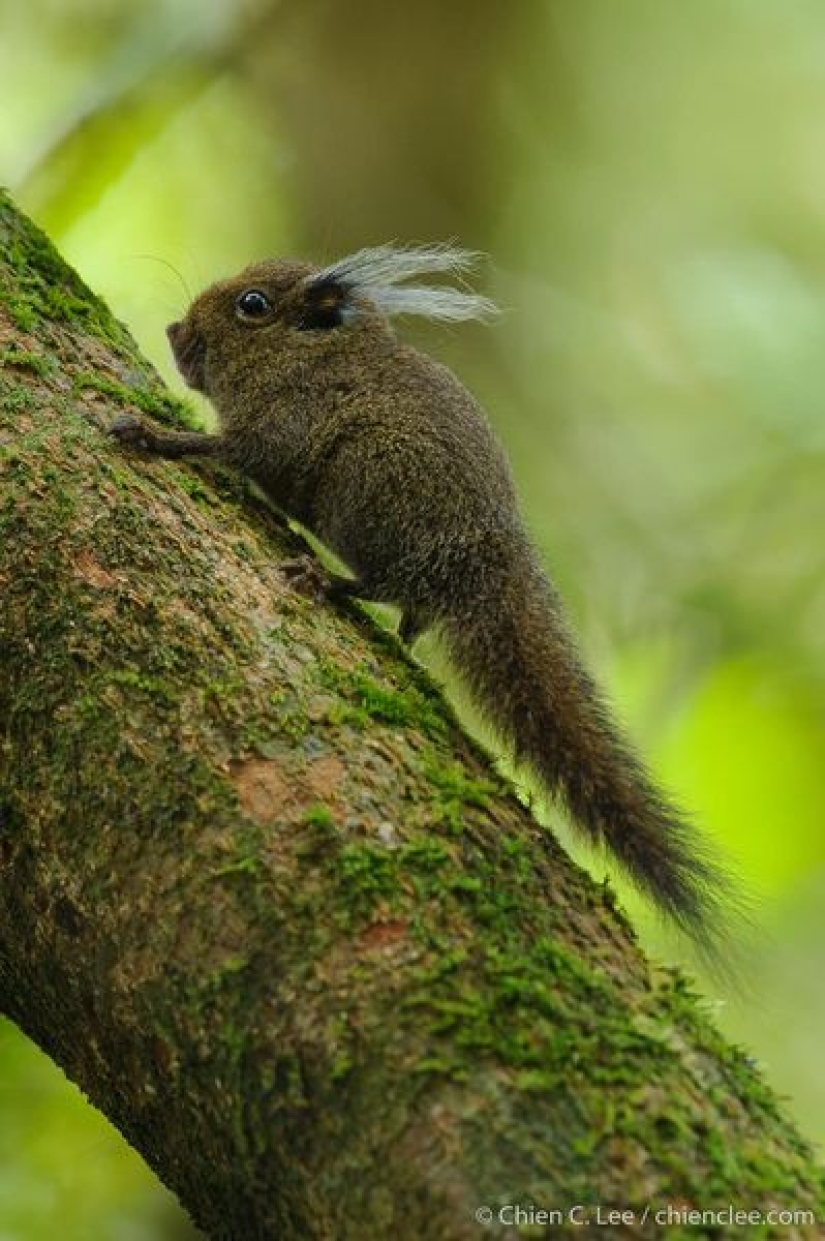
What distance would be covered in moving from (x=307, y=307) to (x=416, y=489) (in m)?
1.16

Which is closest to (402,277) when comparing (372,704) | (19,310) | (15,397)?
(19,310)

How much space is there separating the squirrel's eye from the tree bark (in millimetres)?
2097

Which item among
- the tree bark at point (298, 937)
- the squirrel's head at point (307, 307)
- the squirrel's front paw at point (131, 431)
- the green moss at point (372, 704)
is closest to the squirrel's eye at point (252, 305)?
the squirrel's head at point (307, 307)

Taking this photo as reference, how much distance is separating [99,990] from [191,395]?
3.45 metres

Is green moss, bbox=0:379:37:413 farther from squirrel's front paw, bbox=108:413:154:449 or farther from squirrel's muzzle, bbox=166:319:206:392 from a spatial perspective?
squirrel's muzzle, bbox=166:319:206:392

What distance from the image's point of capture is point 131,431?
3.59 m

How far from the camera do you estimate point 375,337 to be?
5.02 metres

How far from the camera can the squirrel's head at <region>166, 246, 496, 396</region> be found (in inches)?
198

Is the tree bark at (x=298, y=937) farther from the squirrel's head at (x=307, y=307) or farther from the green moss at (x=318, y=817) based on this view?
the squirrel's head at (x=307, y=307)

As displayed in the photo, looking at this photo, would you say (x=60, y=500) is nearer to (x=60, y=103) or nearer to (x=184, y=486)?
(x=184, y=486)

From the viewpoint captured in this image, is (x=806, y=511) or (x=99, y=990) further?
(x=806, y=511)

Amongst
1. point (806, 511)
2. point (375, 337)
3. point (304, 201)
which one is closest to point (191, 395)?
point (375, 337)

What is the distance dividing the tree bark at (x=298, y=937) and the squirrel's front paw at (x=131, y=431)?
24cm

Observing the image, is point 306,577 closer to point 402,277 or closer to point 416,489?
point 416,489
